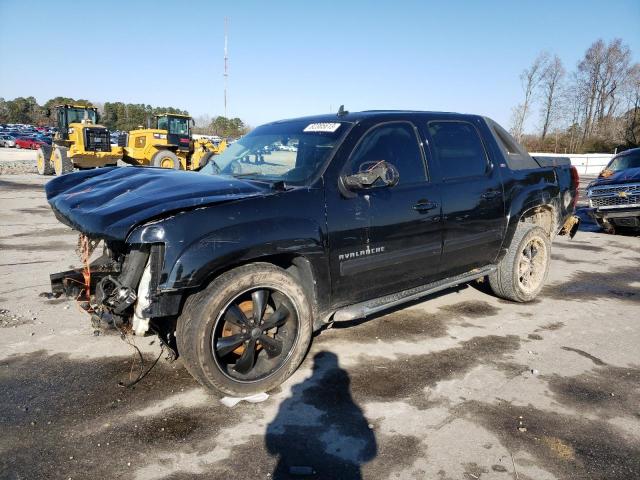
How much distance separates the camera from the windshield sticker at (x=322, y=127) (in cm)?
387

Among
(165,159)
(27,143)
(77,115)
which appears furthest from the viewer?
(27,143)

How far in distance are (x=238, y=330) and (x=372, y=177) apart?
1449 mm

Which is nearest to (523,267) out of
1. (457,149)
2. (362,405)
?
(457,149)

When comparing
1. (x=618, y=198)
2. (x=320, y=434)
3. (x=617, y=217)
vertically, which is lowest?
(x=320, y=434)

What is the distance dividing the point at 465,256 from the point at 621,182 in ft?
23.6

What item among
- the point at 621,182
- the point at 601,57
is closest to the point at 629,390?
the point at 621,182

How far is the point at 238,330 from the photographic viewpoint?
331 centimetres

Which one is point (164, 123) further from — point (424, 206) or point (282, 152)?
point (424, 206)

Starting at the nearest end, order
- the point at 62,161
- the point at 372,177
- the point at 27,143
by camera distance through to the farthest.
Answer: the point at 372,177 → the point at 62,161 → the point at 27,143

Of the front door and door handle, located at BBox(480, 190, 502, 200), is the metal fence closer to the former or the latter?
door handle, located at BBox(480, 190, 502, 200)

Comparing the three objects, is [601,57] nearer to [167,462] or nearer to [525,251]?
[525,251]

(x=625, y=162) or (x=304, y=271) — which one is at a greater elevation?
(x=625, y=162)

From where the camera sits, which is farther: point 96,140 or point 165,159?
point 165,159

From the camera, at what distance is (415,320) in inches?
192
